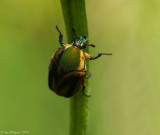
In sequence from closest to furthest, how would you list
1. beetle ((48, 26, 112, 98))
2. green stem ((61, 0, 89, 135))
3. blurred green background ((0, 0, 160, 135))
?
green stem ((61, 0, 89, 135)) → beetle ((48, 26, 112, 98)) → blurred green background ((0, 0, 160, 135))

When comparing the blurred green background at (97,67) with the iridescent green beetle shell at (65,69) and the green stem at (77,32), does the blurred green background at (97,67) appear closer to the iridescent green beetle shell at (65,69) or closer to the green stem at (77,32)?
the iridescent green beetle shell at (65,69)

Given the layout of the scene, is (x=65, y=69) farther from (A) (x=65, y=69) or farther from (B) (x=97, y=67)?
(B) (x=97, y=67)

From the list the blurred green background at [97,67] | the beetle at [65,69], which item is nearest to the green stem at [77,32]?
the beetle at [65,69]

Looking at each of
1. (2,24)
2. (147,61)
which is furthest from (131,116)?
(2,24)

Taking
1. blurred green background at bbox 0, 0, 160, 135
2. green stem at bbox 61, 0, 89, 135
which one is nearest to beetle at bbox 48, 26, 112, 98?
green stem at bbox 61, 0, 89, 135

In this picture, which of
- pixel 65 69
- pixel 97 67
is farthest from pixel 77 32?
pixel 97 67

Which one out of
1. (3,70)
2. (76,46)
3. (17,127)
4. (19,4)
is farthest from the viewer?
(19,4)

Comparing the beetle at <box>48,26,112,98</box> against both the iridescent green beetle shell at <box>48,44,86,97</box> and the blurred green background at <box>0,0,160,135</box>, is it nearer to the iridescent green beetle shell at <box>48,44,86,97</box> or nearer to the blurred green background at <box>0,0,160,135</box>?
the iridescent green beetle shell at <box>48,44,86,97</box>

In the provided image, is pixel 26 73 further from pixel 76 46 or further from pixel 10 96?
pixel 76 46
